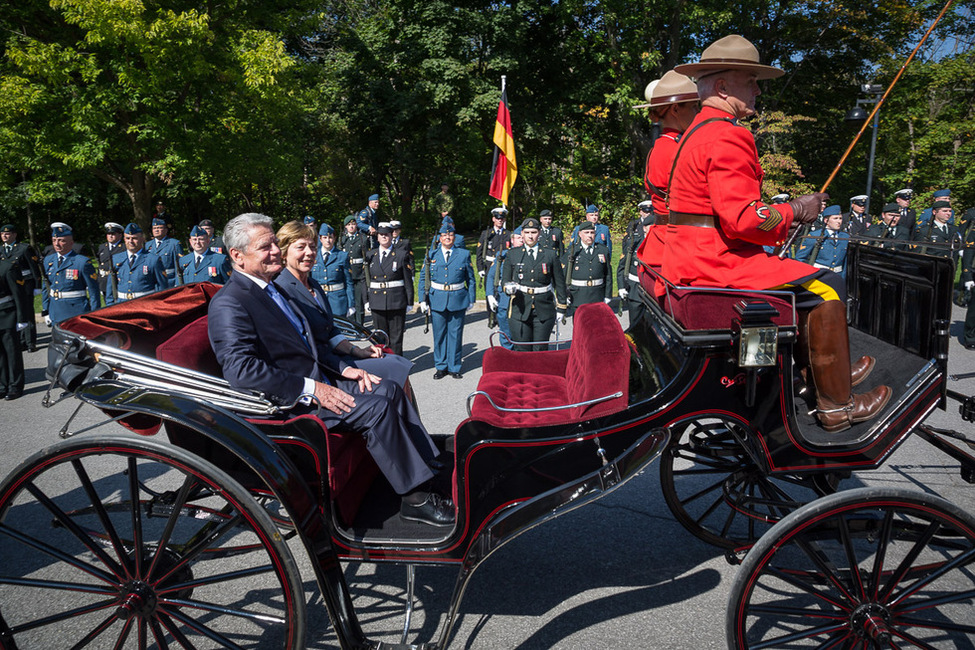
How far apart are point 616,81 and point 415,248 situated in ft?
33.1

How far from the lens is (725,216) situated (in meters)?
2.63

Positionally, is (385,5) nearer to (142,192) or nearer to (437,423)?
(142,192)

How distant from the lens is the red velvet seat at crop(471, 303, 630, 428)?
279 centimetres

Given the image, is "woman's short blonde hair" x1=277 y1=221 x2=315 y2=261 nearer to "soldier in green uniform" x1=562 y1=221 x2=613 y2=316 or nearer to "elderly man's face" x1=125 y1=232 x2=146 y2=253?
"soldier in green uniform" x1=562 y1=221 x2=613 y2=316

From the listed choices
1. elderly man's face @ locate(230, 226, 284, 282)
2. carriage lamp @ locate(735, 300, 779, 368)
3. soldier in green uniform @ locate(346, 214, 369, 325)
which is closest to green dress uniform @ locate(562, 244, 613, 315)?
soldier in green uniform @ locate(346, 214, 369, 325)

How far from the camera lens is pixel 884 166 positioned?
2323 centimetres

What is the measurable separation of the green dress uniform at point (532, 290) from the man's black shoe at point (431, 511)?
4.95 meters

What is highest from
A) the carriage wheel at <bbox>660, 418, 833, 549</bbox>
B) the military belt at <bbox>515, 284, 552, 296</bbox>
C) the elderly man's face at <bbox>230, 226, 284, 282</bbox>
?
the elderly man's face at <bbox>230, 226, 284, 282</bbox>

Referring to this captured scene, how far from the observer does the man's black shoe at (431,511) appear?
277 centimetres

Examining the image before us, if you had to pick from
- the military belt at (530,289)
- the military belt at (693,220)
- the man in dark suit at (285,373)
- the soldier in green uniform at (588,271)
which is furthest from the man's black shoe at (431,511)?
the soldier in green uniform at (588,271)

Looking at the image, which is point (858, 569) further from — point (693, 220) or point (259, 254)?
point (259, 254)

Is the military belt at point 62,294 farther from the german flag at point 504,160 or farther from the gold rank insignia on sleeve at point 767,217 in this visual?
the gold rank insignia on sleeve at point 767,217

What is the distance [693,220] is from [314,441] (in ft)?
6.32

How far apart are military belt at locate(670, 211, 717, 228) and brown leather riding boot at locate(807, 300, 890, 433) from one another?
1.89 feet
